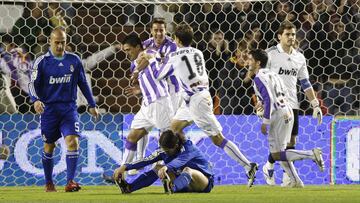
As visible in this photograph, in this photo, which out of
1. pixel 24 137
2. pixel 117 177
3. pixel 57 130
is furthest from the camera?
pixel 24 137

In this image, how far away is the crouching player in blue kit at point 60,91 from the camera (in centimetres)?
1212

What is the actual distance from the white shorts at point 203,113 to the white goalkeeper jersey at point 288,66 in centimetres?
110

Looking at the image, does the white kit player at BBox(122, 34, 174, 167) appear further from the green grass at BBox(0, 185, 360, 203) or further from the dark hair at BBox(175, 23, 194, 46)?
the green grass at BBox(0, 185, 360, 203)

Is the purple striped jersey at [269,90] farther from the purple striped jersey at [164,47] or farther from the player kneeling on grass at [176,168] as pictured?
the player kneeling on grass at [176,168]

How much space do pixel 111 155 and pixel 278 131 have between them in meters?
2.52

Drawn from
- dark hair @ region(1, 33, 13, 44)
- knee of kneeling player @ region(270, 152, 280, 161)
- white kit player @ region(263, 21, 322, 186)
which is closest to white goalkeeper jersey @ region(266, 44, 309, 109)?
white kit player @ region(263, 21, 322, 186)

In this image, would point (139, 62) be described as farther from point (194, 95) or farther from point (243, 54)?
point (243, 54)

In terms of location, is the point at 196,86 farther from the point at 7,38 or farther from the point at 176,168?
the point at 7,38

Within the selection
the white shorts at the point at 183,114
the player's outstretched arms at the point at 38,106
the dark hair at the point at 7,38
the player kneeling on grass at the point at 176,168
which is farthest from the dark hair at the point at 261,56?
the dark hair at the point at 7,38

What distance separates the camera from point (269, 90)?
40.4 feet

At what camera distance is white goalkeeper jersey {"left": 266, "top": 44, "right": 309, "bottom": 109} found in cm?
1339

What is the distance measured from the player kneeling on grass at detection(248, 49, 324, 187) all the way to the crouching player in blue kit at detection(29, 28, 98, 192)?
5.94ft

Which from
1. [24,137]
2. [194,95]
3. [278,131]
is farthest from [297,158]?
[24,137]

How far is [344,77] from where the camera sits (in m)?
14.9
